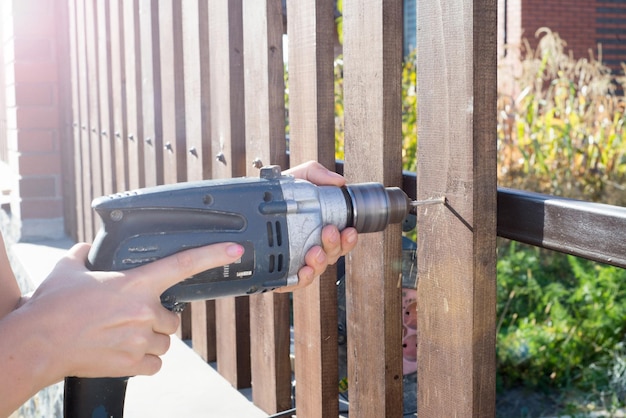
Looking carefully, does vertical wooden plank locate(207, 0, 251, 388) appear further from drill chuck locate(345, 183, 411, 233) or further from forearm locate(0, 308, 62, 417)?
forearm locate(0, 308, 62, 417)

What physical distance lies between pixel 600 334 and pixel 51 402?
2606 millimetres

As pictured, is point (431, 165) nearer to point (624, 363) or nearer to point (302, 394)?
point (302, 394)

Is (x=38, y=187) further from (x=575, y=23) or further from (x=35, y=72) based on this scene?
(x=575, y=23)

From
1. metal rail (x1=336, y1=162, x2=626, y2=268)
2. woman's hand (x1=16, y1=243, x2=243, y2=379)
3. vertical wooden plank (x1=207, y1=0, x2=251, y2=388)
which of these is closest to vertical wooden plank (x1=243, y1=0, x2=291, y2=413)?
vertical wooden plank (x1=207, y1=0, x2=251, y2=388)

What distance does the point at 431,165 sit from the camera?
1610mm

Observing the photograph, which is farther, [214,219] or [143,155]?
[143,155]

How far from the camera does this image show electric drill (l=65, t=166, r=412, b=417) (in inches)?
54.7

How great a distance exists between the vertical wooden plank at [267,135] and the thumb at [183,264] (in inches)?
39.2

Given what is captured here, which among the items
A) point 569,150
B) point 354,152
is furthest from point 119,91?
point 569,150

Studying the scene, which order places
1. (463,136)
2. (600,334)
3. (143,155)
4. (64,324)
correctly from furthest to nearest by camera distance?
1. (600,334)
2. (143,155)
3. (463,136)
4. (64,324)

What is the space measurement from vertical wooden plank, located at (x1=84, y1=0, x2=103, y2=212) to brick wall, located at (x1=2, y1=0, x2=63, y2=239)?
0.96 metres

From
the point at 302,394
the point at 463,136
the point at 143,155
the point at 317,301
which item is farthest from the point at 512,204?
the point at 143,155

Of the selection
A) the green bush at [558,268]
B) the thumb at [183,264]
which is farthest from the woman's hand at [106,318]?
the green bush at [558,268]

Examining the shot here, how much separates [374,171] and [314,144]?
1.02 ft
